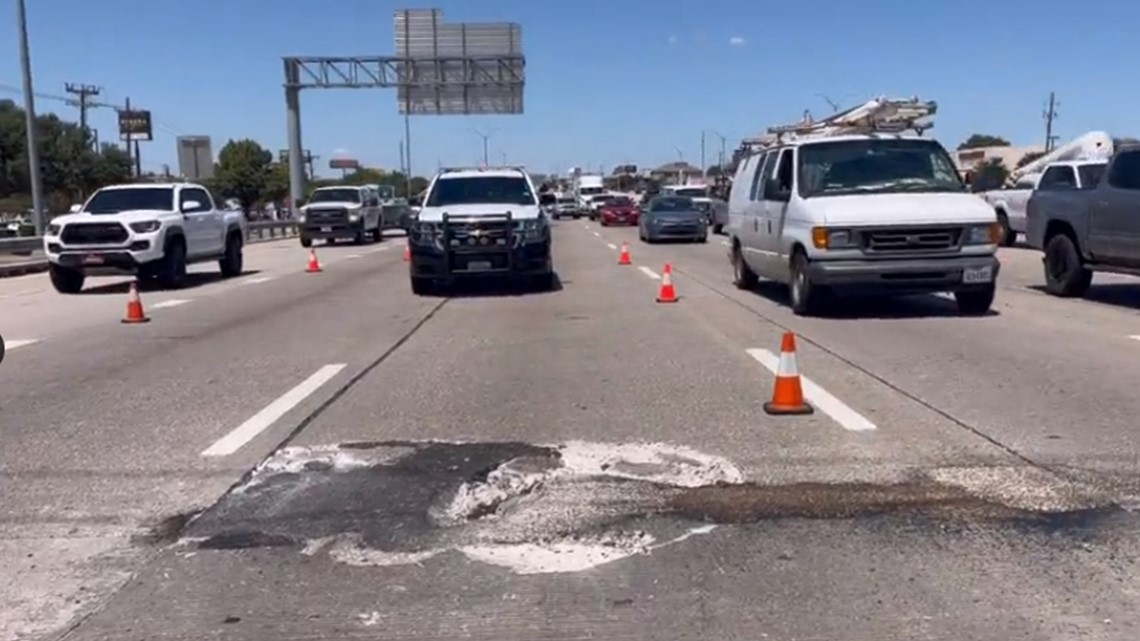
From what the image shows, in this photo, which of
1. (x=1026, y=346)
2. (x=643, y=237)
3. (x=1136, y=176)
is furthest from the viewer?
(x=643, y=237)

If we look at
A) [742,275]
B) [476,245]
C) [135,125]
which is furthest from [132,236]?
[135,125]

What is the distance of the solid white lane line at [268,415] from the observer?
826cm

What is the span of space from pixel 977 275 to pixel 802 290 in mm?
1963

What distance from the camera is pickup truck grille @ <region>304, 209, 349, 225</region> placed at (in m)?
44.5

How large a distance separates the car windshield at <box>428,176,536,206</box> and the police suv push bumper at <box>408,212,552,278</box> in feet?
3.66

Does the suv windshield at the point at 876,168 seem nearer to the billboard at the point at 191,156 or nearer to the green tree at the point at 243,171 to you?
the billboard at the point at 191,156

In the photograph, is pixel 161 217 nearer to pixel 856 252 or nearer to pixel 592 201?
pixel 856 252

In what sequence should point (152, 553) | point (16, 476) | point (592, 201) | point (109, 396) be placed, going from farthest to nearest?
point (592, 201)
point (109, 396)
point (16, 476)
point (152, 553)

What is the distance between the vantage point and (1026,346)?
40.9ft

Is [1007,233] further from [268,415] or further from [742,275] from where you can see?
[268,415]

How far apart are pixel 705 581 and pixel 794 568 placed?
430 millimetres

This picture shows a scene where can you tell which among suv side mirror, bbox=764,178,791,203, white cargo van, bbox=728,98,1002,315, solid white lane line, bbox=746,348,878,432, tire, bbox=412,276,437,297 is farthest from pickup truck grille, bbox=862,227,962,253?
tire, bbox=412,276,437,297

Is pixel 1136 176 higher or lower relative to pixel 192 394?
higher

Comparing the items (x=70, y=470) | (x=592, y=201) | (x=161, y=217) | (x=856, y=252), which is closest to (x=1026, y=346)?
(x=856, y=252)
